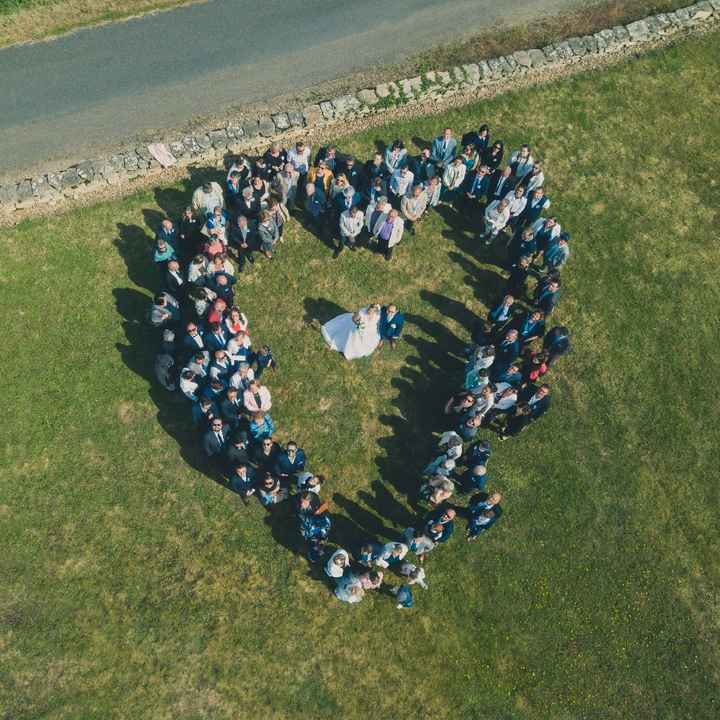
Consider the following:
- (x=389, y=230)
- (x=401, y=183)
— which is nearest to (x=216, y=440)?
(x=389, y=230)

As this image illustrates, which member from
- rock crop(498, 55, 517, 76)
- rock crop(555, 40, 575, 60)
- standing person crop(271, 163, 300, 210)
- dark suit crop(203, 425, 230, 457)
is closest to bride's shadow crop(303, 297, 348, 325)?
standing person crop(271, 163, 300, 210)

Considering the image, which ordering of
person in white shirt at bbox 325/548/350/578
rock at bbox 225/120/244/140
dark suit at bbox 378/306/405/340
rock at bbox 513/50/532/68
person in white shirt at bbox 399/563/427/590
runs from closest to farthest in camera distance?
person in white shirt at bbox 325/548/350/578 < person in white shirt at bbox 399/563/427/590 < dark suit at bbox 378/306/405/340 < rock at bbox 225/120/244/140 < rock at bbox 513/50/532/68

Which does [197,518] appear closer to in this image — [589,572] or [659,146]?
[589,572]

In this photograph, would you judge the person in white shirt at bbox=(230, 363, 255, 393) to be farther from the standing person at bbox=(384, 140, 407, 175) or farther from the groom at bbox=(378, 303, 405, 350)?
the standing person at bbox=(384, 140, 407, 175)

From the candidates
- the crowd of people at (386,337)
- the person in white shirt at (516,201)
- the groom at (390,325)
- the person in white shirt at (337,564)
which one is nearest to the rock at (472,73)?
the crowd of people at (386,337)

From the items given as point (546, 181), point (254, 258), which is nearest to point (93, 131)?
point (254, 258)

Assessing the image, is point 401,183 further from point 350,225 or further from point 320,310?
point 320,310

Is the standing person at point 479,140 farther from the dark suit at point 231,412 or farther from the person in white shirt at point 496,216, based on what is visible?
the dark suit at point 231,412
